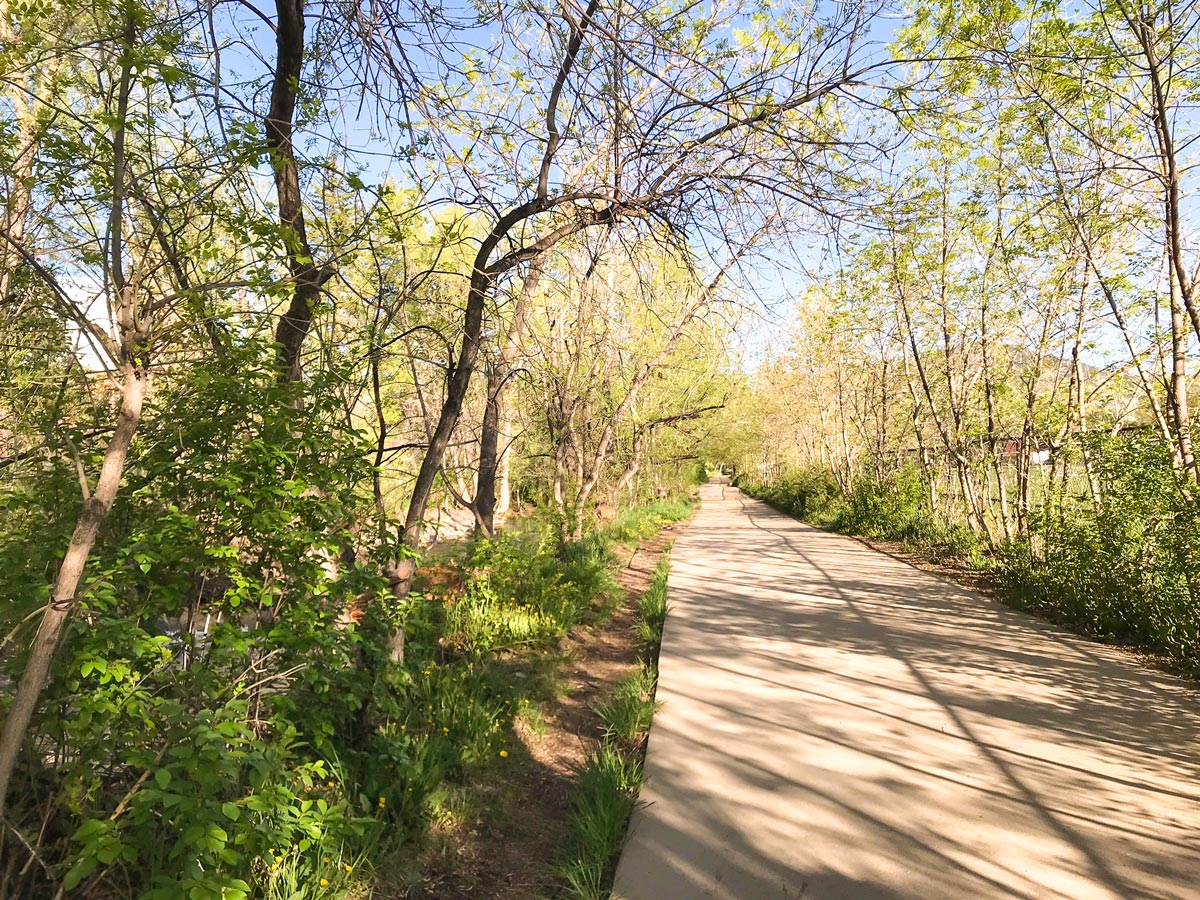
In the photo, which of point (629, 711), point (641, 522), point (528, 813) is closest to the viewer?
point (528, 813)

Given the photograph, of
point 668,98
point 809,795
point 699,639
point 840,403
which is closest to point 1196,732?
point 809,795

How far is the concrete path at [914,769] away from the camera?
2672 millimetres

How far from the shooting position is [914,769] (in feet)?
11.6

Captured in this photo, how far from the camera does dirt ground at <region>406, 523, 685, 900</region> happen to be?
283 cm

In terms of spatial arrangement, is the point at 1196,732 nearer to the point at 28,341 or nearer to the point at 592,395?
the point at 28,341

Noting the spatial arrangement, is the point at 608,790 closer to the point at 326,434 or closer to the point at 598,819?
the point at 598,819

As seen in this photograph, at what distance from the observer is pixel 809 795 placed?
10.8ft

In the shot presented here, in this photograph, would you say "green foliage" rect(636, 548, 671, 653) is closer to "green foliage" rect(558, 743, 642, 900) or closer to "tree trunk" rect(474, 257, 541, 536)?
"tree trunk" rect(474, 257, 541, 536)

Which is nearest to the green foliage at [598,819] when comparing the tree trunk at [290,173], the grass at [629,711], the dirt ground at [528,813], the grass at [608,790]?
the grass at [608,790]

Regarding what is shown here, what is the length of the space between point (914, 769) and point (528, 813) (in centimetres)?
220

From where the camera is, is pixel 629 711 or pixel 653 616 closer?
pixel 629 711

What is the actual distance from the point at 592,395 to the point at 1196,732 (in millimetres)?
9038

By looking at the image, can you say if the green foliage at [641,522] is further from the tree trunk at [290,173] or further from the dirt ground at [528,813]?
the tree trunk at [290,173]

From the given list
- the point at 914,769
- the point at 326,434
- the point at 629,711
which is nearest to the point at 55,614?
the point at 326,434
